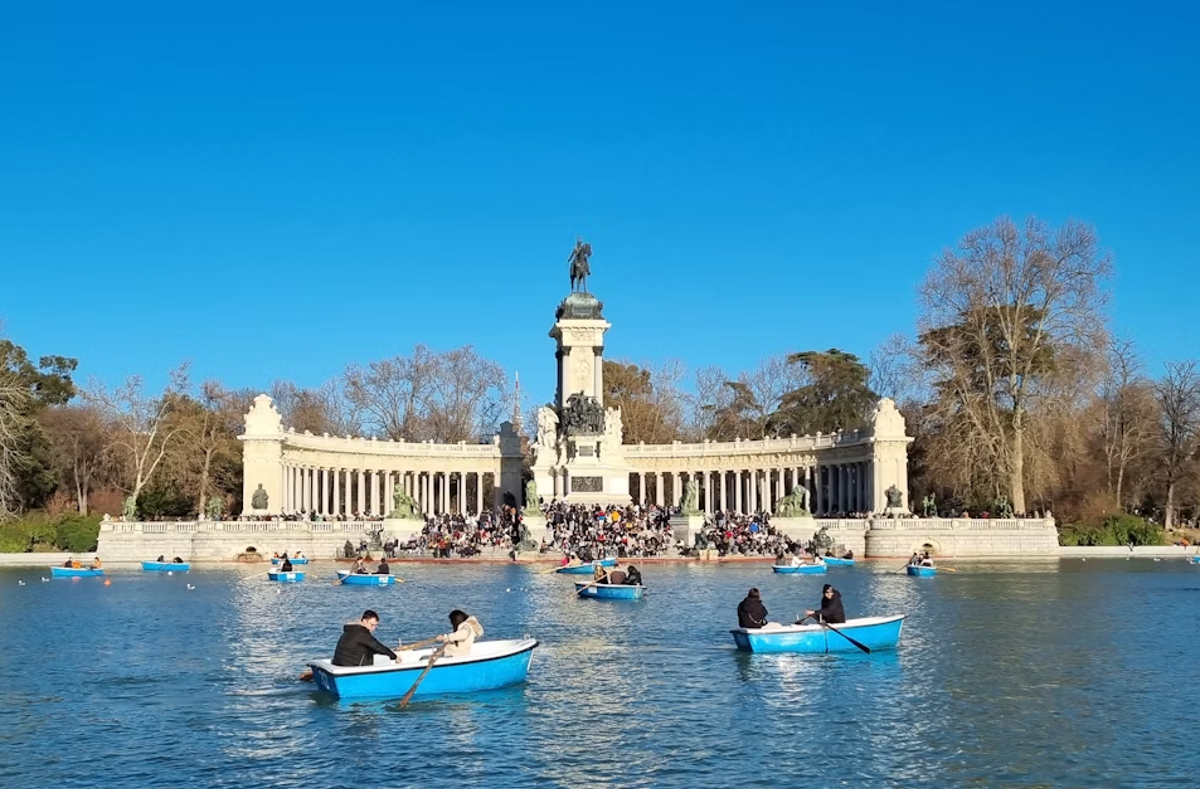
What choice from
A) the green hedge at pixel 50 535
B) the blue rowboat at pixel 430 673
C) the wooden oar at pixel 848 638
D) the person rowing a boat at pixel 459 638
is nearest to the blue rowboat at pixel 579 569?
the wooden oar at pixel 848 638

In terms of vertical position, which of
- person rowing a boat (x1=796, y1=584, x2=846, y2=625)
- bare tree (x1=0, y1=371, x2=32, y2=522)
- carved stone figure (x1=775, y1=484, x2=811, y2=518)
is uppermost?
bare tree (x1=0, y1=371, x2=32, y2=522)

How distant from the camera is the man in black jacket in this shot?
2027cm

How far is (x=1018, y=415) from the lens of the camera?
211ft

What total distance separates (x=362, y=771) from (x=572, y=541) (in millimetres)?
44113

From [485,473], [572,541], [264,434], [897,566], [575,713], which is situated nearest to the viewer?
[575,713]

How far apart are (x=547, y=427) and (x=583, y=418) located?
275 cm

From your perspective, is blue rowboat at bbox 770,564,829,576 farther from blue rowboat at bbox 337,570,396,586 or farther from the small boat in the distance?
blue rowboat at bbox 337,570,396,586

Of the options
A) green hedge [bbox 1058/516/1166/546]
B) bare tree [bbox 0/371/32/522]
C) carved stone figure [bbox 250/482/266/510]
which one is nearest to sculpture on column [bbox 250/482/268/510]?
carved stone figure [bbox 250/482/266/510]

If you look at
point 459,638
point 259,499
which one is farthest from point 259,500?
point 459,638

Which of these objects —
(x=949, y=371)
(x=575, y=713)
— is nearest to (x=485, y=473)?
(x=949, y=371)

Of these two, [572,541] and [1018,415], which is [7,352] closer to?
[572,541]

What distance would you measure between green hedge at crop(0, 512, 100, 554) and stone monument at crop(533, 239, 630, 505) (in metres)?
22.6

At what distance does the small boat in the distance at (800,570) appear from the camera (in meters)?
49.2

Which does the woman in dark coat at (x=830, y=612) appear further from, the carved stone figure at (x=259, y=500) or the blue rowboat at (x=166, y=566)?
the carved stone figure at (x=259, y=500)
